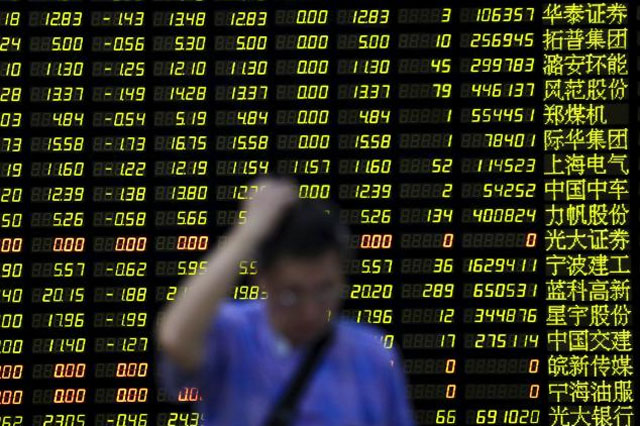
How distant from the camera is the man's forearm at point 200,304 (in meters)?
3.29

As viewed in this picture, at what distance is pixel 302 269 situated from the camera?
328 centimetres

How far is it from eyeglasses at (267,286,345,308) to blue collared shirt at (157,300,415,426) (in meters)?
0.14

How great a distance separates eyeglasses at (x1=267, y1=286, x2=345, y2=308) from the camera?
326cm

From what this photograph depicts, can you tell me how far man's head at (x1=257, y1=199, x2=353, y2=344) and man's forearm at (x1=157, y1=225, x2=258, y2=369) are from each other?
0.06 meters

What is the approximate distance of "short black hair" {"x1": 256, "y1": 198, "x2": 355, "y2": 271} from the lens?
10.9 ft

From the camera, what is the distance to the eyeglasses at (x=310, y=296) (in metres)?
3.26

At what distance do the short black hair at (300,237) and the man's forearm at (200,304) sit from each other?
0.05m

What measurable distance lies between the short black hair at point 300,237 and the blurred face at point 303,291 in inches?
0.6

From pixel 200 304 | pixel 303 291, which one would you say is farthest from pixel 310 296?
pixel 200 304

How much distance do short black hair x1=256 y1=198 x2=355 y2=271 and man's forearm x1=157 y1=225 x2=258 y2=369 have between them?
0.16 feet

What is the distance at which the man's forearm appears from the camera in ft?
10.8

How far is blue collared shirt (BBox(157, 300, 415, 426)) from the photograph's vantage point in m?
3.38

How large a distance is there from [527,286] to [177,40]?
2820 millimetres

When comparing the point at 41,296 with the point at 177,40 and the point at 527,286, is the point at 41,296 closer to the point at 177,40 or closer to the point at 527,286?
the point at 177,40
